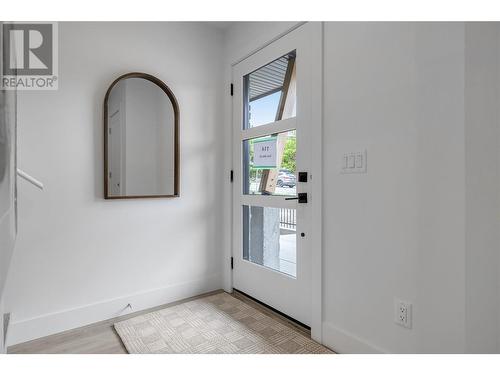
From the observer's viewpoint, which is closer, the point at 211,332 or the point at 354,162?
the point at 354,162

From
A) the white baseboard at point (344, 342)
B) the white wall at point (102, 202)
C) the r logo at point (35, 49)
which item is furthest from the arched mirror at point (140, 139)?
the white baseboard at point (344, 342)

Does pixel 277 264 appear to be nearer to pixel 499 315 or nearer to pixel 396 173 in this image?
pixel 396 173

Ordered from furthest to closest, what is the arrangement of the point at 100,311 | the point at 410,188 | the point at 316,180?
1. the point at 100,311
2. the point at 316,180
3. the point at 410,188

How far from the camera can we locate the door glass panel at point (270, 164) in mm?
2008

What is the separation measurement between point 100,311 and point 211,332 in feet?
2.65

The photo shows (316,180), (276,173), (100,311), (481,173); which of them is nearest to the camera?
(481,173)

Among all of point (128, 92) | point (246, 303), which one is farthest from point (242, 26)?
point (246, 303)

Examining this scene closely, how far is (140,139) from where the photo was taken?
2.19 meters

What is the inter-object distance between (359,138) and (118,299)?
192cm

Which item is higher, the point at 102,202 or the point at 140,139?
the point at 140,139

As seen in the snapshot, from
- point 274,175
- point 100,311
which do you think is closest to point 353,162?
point 274,175

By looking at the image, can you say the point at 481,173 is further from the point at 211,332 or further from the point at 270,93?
the point at 211,332

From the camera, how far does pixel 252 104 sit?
2.35 m
